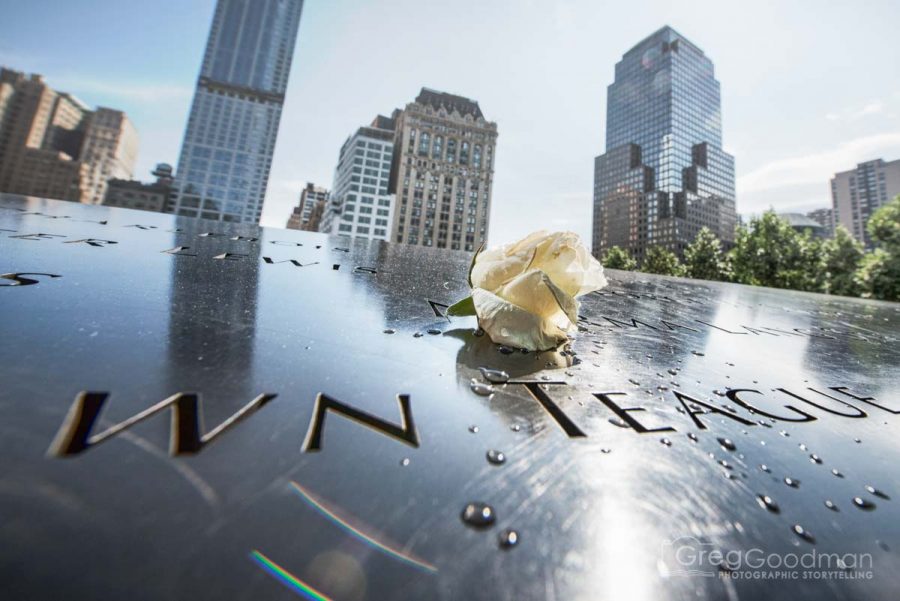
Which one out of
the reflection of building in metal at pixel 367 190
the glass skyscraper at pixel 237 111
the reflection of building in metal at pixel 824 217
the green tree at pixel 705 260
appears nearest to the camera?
the green tree at pixel 705 260

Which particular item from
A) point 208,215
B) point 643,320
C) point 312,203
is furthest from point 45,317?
point 312,203

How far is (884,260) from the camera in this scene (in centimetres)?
1077

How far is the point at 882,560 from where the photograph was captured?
0.98 feet

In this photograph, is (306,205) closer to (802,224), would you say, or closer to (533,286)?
(802,224)

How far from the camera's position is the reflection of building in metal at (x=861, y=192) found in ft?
218

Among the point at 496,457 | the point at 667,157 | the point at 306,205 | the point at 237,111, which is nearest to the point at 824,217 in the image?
the point at 667,157

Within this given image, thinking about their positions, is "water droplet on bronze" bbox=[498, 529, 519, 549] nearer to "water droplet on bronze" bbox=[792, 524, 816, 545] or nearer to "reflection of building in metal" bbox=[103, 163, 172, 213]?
"water droplet on bronze" bbox=[792, 524, 816, 545]

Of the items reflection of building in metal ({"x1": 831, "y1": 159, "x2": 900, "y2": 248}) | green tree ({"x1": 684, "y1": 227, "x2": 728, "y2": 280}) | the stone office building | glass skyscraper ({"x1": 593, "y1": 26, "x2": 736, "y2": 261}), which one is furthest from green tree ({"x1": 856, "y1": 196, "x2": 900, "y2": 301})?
reflection of building in metal ({"x1": 831, "y1": 159, "x2": 900, "y2": 248})

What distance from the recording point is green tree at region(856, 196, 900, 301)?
1041 cm

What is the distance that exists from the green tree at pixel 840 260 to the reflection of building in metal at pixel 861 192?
7141cm

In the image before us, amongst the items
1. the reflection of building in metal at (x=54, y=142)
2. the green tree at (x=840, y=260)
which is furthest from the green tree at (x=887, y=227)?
the reflection of building in metal at (x=54, y=142)

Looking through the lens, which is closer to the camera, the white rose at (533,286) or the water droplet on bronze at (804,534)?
the water droplet on bronze at (804,534)

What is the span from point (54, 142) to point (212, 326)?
115 metres

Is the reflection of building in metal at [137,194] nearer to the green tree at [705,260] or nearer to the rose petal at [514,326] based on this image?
the green tree at [705,260]
